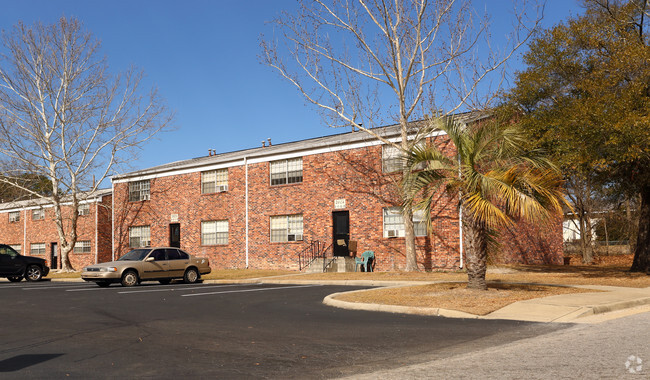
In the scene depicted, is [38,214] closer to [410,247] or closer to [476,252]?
[410,247]

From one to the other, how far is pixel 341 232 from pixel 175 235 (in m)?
12.8

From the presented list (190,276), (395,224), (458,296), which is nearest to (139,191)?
(190,276)

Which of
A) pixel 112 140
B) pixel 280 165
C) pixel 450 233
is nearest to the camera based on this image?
pixel 450 233

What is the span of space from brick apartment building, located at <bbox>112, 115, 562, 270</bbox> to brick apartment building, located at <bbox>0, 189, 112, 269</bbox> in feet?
12.7

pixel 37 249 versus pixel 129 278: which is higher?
pixel 37 249

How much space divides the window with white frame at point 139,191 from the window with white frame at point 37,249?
42.0 ft

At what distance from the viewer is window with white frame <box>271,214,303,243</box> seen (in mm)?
30922

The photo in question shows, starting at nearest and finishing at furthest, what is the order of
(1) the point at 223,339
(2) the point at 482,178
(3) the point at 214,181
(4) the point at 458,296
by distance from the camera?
1. (1) the point at 223,339
2. (2) the point at 482,178
3. (4) the point at 458,296
4. (3) the point at 214,181

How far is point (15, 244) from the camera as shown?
49969 millimetres

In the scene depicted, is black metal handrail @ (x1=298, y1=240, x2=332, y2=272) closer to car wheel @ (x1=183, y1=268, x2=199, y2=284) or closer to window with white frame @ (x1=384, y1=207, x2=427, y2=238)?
window with white frame @ (x1=384, y1=207, x2=427, y2=238)

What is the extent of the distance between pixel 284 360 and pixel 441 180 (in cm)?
779

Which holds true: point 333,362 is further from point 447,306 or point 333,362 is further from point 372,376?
point 447,306

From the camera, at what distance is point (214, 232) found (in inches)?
1363

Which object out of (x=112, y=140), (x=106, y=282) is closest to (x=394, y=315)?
(x=106, y=282)
